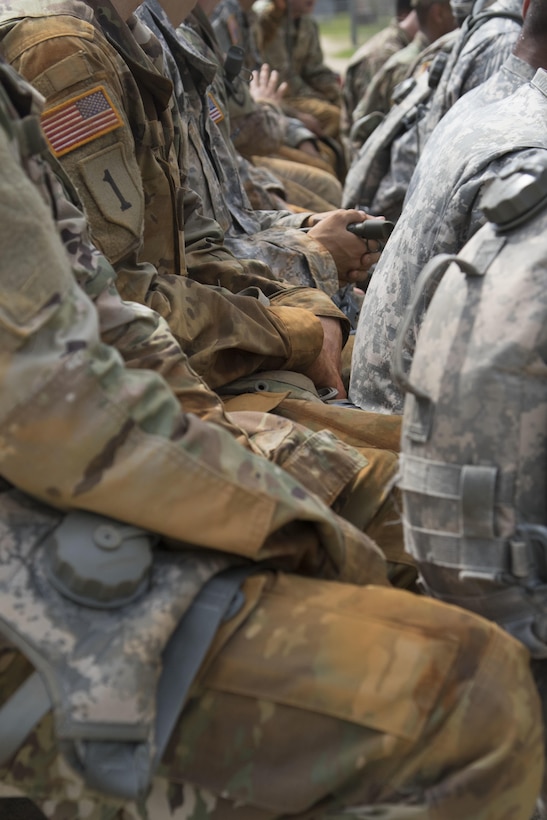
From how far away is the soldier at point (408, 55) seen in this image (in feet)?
19.9

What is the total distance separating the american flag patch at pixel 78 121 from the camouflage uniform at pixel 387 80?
14.6 feet

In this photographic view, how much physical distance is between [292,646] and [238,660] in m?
0.08

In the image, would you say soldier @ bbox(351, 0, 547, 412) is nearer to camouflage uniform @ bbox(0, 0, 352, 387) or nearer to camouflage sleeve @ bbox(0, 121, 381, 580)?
camouflage uniform @ bbox(0, 0, 352, 387)

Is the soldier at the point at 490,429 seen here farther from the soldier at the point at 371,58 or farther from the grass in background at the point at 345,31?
the grass in background at the point at 345,31

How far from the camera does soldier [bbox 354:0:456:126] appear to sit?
19.9 ft

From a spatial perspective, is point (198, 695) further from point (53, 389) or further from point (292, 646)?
point (53, 389)

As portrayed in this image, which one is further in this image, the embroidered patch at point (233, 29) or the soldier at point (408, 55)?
the soldier at point (408, 55)

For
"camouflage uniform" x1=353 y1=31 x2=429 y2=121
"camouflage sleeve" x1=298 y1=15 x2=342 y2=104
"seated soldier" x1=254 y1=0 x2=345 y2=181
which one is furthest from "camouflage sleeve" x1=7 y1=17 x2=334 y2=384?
"camouflage sleeve" x1=298 y1=15 x2=342 y2=104

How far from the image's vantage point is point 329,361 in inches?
97.3

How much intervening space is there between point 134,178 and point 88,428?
2.94ft

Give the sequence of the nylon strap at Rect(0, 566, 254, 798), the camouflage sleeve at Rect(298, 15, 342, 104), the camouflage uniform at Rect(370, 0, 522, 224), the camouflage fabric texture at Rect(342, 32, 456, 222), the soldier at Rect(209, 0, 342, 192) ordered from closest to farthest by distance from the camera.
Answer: the nylon strap at Rect(0, 566, 254, 798), the camouflage uniform at Rect(370, 0, 522, 224), the camouflage fabric texture at Rect(342, 32, 456, 222), the soldier at Rect(209, 0, 342, 192), the camouflage sleeve at Rect(298, 15, 342, 104)

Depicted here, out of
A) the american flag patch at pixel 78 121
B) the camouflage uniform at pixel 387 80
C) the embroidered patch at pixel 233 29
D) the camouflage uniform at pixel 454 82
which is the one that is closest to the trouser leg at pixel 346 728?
the american flag patch at pixel 78 121

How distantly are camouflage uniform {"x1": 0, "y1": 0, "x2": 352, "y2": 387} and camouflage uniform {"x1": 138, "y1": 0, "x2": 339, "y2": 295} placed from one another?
432mm

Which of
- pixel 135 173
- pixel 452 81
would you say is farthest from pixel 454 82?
pixel 135 173
